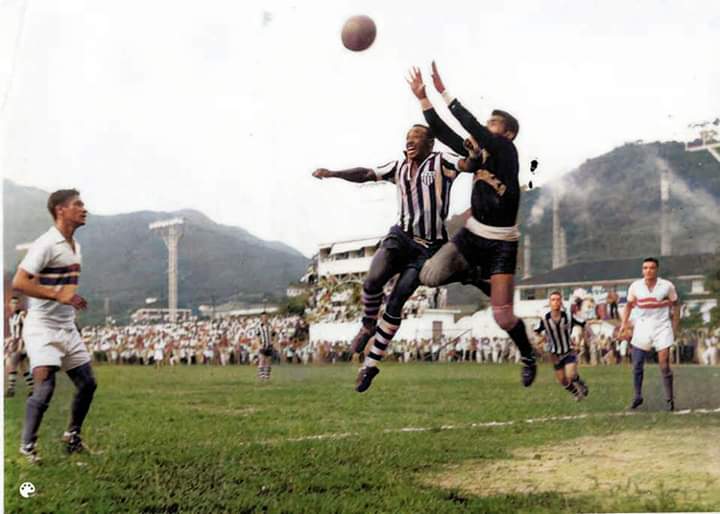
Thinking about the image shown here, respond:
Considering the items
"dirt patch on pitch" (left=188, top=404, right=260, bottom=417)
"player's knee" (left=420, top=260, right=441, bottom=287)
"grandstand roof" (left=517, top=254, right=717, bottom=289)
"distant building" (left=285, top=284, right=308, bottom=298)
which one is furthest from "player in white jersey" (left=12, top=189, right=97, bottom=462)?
"grandstand roof" (left=517, top=254, right=717, bottom=289)

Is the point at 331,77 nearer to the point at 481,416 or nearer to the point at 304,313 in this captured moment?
the point at 304,313

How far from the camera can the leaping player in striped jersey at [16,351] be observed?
4.80 metres

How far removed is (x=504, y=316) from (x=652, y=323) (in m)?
0.99

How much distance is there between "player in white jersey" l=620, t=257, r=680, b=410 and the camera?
523 cm

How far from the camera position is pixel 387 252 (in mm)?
5105

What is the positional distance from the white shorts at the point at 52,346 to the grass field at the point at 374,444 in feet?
0.48

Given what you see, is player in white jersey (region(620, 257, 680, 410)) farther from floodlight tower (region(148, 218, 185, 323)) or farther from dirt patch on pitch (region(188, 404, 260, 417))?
floodlight tower (region(148, 218, 185, 323))

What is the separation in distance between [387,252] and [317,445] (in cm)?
120

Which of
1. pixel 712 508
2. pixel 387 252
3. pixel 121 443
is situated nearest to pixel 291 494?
pixel 121 443

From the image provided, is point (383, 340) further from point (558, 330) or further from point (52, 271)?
point (52, 271)

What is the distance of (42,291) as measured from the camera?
191 inches

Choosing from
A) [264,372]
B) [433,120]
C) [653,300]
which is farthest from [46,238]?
[653,300]

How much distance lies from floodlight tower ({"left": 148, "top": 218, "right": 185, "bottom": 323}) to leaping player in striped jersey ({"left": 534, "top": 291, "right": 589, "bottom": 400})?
2.20m

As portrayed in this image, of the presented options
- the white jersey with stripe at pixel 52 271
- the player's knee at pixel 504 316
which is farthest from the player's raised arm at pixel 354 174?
the white jersey with stripe at pixel 52 271
